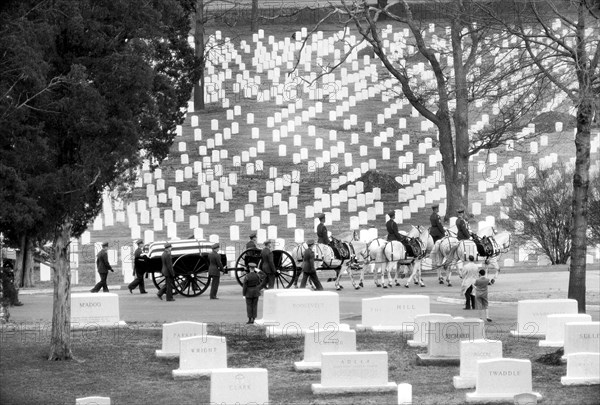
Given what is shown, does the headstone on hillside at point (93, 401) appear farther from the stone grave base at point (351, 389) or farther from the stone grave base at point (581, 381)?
the stone grave base at point (581, 381)

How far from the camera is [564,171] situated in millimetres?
37906

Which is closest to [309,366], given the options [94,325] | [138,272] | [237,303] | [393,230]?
[94,325]

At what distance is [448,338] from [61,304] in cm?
615

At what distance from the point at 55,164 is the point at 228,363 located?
4123mm

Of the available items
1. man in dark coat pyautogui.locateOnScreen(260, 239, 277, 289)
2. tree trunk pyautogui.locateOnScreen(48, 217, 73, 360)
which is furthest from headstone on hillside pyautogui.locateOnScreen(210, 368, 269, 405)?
man in dark coat pyautogui.locateOnScreen(260, 239, 277, 289)

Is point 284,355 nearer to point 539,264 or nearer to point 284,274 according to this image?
point 284,274

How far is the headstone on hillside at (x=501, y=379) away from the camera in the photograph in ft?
55.0

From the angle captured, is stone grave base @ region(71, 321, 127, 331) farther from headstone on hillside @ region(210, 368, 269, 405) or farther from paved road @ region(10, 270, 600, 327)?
headstone on hillside @ region(210, 368, 269, 405)

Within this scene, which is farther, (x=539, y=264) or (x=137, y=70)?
(x=539, y=264)

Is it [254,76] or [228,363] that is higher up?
[254,76]

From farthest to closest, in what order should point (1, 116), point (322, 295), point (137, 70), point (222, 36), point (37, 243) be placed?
point (222, 36) → point (322, 295) → point (37, 243) → point (137, 70) → point (1, 116)

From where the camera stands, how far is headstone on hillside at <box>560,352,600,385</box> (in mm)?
17969

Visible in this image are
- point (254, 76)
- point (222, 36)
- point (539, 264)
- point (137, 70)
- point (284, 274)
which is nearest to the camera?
point (137, 70)

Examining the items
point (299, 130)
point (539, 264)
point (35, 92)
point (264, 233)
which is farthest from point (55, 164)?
point (299, 130)
